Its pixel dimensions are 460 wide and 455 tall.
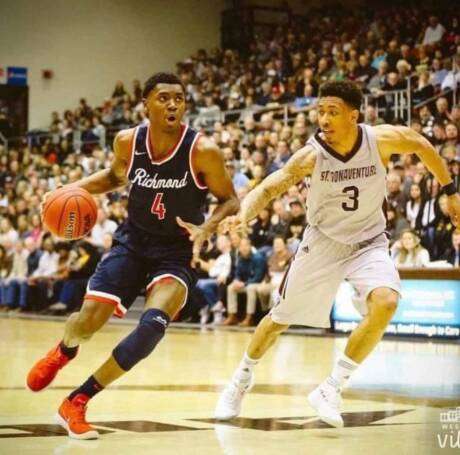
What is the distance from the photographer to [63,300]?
17.2m

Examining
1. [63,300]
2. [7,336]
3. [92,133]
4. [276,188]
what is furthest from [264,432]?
[92,133]

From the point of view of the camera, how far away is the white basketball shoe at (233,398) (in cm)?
542

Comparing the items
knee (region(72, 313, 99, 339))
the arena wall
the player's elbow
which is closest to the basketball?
knee (region(72, 313, 99, 339))

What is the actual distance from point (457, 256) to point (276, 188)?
7.10 m

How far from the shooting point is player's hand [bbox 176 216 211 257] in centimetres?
513

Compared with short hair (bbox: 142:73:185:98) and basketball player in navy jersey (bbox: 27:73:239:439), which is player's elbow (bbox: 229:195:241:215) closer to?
basketball player in navy jersey (bbox: 27:73:239:439)

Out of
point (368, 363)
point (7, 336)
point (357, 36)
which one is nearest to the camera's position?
point (368, 363)

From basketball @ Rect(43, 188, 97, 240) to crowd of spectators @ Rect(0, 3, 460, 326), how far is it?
6.94 m

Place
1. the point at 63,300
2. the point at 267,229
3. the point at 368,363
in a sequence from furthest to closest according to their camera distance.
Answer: the point at 63,300 < the point at 267,229 < the point at 368,363

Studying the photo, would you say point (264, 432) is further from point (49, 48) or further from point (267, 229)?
point (49, 48)

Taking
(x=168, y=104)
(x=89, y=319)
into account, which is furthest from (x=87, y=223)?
(x=168, y=104)

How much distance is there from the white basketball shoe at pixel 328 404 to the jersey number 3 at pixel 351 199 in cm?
99

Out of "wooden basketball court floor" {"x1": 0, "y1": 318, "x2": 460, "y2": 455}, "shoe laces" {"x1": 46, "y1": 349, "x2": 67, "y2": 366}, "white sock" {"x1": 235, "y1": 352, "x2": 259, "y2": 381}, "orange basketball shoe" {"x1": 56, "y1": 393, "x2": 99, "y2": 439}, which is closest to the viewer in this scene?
"wooden basketball court floor" {"x1": 0, "y1": 318, "x2": 460, "y2": 455}

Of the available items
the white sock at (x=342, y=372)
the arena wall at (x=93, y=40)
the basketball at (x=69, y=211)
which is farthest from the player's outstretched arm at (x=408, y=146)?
the arena wall at (x=93, y=40)
